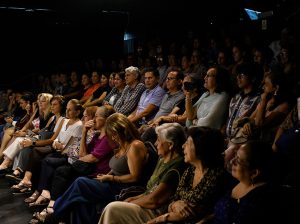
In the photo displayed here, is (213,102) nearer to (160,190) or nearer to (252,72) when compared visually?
(252,72)

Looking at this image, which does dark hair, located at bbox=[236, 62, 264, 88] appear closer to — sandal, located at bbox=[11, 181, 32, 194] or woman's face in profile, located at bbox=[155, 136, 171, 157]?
woman's face in profile, located at bbox=[155, 136, 171, 157]

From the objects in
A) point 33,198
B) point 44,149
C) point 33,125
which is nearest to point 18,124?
point 33,125

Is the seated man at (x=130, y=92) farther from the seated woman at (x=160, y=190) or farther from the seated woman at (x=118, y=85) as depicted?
the seated woman at (x=160, y=190)

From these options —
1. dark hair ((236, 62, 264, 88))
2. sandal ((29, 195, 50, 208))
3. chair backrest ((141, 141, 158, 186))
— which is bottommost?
sandal ((29, 195, 50, 208))

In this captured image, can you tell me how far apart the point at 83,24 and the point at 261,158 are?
844cm

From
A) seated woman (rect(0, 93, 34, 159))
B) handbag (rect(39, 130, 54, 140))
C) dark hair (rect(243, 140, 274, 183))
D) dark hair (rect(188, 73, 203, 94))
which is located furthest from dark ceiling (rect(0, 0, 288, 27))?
dark hair (rect(243, 140, 274, 183))

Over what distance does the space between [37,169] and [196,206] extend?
2835 mm

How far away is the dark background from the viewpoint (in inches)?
341

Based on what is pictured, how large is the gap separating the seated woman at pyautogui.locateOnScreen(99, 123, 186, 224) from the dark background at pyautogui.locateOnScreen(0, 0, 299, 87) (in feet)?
19.4

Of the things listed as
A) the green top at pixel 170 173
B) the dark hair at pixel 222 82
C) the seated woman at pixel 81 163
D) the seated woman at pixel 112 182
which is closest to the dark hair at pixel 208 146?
the green top at pixel 170 173

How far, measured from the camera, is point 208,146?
95.0 inches

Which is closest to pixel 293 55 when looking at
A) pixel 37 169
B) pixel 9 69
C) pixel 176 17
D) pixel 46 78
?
pixel 37 169

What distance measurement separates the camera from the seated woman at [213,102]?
3.60 meters

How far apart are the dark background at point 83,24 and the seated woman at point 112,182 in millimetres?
5562
